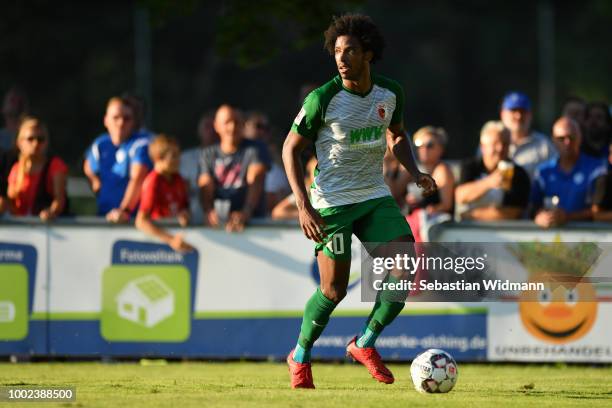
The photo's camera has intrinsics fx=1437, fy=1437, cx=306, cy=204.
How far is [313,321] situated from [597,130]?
5056 millimetres

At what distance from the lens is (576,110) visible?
575 inches

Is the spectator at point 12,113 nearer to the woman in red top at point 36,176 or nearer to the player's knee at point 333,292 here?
the woman in red top at point 36,176

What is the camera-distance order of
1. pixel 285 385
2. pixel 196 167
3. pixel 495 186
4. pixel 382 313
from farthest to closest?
pixel 196 167 → pixel 495 186 → pixel 285 385 → pixel 382 313

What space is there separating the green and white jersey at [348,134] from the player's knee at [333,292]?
23.0 inches

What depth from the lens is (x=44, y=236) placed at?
44.2ft

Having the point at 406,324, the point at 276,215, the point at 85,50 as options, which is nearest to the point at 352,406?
the point at 406,324

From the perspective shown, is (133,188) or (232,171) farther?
(232,171)

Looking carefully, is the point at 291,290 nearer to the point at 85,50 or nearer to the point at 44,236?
the point at 44,236

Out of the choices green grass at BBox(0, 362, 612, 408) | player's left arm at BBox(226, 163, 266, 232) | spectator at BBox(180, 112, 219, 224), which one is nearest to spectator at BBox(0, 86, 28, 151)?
spectator at BBox(180, 112, 219, 224)

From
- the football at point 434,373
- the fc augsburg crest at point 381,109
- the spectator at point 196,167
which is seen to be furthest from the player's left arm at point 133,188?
the football at point 434,373

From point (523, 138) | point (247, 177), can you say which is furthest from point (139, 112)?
point (523, 138)

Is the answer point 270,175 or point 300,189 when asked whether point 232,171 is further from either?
point 300,189

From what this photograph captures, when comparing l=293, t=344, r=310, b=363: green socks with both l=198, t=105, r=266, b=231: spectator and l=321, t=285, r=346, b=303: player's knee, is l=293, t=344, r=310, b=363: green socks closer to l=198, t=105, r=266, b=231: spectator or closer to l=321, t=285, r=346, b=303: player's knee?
l=321, t=285, r=346, b=303: player's knee

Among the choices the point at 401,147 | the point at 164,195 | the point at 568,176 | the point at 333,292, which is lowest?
the point at 333,292
